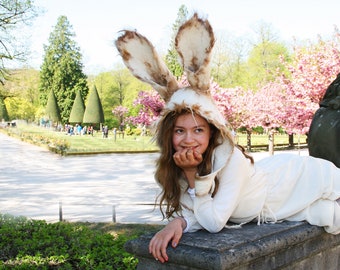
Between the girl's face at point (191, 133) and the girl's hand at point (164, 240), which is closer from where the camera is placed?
the girl's hand at point (164, 240)

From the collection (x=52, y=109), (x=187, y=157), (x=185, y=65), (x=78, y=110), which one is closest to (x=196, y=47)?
(x=185, y=65)

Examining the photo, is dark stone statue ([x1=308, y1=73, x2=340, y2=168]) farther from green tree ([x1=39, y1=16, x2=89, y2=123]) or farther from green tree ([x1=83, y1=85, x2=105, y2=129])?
green tree ([x1=39, y1=16, x2=89, y2=123])

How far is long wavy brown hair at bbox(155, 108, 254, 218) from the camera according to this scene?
2.29 metres

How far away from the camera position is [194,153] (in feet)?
7.31

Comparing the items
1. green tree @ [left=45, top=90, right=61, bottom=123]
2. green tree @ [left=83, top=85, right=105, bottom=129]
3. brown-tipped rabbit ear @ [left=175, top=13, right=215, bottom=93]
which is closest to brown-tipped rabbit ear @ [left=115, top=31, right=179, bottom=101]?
brown-tipped rabbit ear @ [left=175, top=13, right=215, bottom=93]

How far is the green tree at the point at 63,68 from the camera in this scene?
35281 millimetres

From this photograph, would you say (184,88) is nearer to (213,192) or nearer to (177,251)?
(213,192)

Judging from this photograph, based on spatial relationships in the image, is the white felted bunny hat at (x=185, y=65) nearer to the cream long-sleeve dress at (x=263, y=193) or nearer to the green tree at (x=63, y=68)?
the cream long-sleeve dress at (x=263, y=193)

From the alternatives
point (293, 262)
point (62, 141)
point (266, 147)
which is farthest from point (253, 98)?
point (293, 262)

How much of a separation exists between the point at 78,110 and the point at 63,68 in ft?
12.4

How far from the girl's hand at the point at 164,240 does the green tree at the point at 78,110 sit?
106ft

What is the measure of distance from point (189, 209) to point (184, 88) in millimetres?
613

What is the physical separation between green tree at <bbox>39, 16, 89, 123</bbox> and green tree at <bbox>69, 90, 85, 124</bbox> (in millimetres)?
1775

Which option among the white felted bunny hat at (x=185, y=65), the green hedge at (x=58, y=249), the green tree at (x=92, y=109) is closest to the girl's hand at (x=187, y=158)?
the white felted bunny hat at (x=185, y=65)
